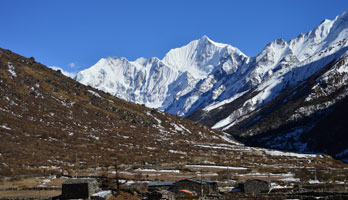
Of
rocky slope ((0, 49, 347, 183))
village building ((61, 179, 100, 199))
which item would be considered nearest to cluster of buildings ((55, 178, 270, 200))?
village building ((61, 179, 100, 199))

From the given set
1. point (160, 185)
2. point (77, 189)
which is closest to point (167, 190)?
point (160, 185)

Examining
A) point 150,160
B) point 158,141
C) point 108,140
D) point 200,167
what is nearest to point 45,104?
point 108,140

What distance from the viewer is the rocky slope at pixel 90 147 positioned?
110375 mm

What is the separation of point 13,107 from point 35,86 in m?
32.9

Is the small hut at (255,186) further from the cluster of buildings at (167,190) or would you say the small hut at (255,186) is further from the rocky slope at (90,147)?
the rocky slope at (90,147)

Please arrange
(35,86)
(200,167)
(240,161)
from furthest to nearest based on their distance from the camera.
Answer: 1. (35,86)
2. (240,161)
3. (200,167)

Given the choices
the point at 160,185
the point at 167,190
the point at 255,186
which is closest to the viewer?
the point at 167,190

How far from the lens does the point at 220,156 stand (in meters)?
158

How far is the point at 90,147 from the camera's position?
14050 cm

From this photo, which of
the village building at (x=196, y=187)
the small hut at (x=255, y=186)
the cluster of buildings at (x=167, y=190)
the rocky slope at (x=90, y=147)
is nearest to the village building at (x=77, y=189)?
the cluster of buildings at (x=167, y=190)

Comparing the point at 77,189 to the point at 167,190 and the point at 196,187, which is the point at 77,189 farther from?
the point at 196,187

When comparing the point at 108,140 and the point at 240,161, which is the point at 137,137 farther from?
the point at 240,161

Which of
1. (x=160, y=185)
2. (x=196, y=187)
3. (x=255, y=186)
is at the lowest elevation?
(x=255, y=186)

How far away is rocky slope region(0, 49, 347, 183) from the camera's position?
110375 mm
